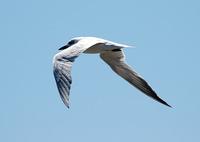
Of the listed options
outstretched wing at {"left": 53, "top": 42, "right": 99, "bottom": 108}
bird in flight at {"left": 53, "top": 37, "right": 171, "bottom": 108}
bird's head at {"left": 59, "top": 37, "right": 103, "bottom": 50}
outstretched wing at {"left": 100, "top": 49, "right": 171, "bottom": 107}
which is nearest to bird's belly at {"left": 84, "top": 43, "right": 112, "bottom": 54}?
bird in flight at {"left": 53, "top": 37, "right": 171, "bottom": 108}

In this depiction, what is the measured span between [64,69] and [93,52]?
3.94m

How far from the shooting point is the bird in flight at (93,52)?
13741mm

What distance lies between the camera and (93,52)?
1800 cm

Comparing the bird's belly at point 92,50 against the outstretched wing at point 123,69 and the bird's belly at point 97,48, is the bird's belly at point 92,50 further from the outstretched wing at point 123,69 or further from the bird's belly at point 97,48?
the outstretched wing at point 123,69

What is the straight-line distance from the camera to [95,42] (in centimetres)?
1705

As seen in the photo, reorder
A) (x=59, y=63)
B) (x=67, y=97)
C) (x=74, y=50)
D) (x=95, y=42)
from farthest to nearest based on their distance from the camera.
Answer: (x=95, y=42), (x=74, y=50), (x=59, y=63), (x=67, y=97)

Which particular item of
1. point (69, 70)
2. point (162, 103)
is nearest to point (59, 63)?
point (69, 70)

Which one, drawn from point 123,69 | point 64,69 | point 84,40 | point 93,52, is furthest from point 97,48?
point 64,69

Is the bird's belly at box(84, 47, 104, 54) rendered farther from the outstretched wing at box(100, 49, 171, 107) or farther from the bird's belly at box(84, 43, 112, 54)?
the outstretched wing at box(100, 49, 171, 107)

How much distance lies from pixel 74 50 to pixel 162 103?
379 centimetres

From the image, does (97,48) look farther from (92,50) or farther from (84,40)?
(84,40)

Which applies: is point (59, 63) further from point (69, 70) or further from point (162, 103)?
point (162, 103)

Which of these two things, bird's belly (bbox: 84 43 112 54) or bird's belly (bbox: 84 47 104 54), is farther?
bird's belly (bbox: 84 47 104 54)

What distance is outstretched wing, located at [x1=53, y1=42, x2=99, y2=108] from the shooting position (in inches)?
530
